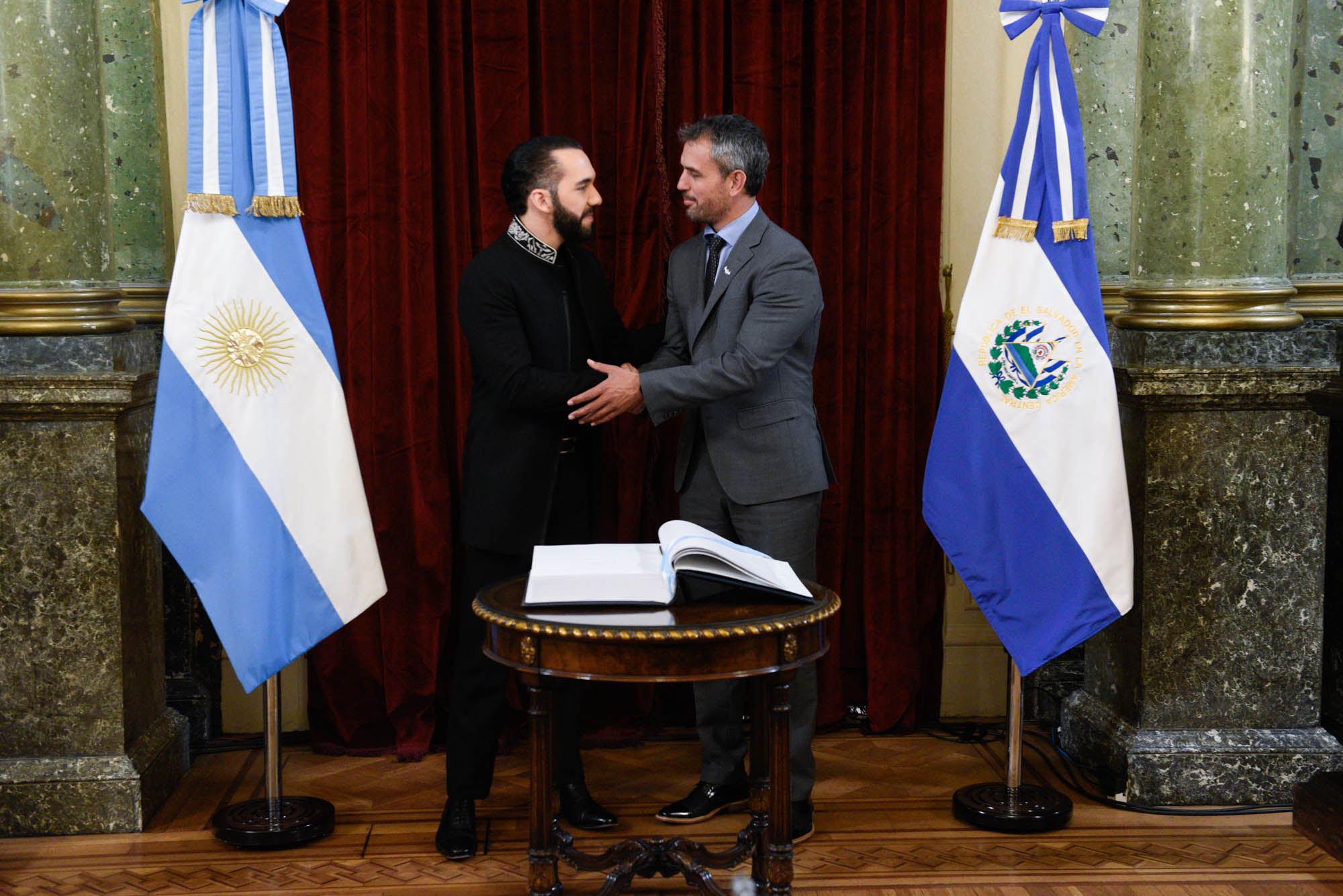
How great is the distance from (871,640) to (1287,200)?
5.78ft

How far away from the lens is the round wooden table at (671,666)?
2309 millimetres

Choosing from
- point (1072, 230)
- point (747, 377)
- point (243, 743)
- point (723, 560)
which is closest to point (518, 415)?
point (747, 377)

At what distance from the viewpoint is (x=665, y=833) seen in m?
3.35

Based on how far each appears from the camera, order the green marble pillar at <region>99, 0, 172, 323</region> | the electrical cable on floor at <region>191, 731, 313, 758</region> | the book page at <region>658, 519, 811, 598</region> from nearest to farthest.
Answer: the book page at <region>658, 519, 811, 598</region> → the green marble pillar at <region>99, 0, 172, 323</region> → the electrical cable on floor at <region>191, 731, 313, 758</region>

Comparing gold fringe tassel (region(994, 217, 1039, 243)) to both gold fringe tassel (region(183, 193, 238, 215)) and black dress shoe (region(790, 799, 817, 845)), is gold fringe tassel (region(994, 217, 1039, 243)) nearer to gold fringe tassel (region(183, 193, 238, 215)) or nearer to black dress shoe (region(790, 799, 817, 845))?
black dress shoe (region(790, 799, 817, 845))

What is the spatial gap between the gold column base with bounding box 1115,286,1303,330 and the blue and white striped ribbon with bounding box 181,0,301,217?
7.52 feet

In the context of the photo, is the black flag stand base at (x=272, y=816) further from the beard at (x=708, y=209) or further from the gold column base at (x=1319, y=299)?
the gold column base at (x=1319, y=299)

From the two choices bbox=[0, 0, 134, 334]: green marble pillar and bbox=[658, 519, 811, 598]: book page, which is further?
bbox=[0, 0, 134, 334]: green marble pillar

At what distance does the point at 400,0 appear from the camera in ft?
12.3

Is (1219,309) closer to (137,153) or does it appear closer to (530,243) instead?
(530,243)

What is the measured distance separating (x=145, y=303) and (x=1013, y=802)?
2825 millimetres

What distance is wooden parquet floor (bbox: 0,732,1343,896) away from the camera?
3.01m

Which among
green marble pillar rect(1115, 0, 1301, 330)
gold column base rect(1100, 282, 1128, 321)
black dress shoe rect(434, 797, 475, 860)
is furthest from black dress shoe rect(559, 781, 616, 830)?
gold column base rect(1100, 282, 1128, 321)

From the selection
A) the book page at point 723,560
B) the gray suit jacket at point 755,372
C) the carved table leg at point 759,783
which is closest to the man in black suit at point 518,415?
the gray suit jacket at point 755,372
